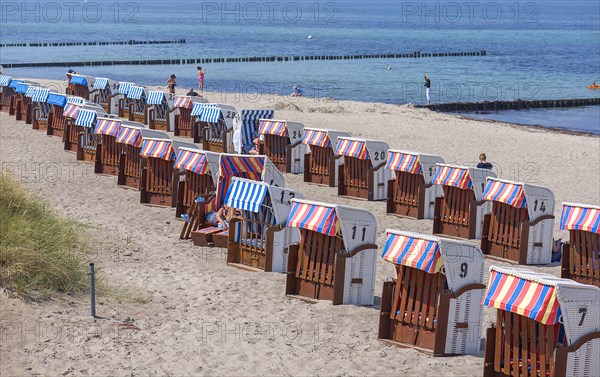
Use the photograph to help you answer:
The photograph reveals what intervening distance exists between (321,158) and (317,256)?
10140 mm

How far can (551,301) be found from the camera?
1016 centimetres

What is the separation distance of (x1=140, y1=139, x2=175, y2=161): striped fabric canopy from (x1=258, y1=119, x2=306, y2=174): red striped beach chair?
15.9 feet

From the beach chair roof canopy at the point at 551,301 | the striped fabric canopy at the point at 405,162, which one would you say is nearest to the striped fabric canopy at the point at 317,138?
the striped fabric canopy at the point at 405,162

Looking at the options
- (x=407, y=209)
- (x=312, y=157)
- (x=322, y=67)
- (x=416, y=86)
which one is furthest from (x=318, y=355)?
(x=322, y=67)

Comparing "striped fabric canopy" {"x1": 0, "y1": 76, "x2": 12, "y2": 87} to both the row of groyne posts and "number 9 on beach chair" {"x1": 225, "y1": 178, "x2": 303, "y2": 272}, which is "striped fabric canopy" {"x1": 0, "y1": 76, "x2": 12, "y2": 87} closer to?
"number 9 on beach chair" {"x1": 225, "y1": 178, "x2": 303, "y2": 272}

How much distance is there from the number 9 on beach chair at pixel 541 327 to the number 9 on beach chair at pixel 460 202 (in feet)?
26.3

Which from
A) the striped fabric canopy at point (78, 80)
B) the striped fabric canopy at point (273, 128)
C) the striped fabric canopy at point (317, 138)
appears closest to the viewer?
the striped fabric canopy at point (317, 138)

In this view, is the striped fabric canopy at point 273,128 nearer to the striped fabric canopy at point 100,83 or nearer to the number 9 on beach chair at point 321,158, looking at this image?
the number 9 on beach chair at point 321,158

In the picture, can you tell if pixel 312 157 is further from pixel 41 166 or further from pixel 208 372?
pixel 208 372

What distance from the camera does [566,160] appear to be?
29.5 metres

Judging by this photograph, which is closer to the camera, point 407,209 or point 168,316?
point 168,316

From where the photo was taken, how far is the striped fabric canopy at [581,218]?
50.7 feet

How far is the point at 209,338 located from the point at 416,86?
55.5m

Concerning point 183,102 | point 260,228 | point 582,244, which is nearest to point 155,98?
point 183,102
